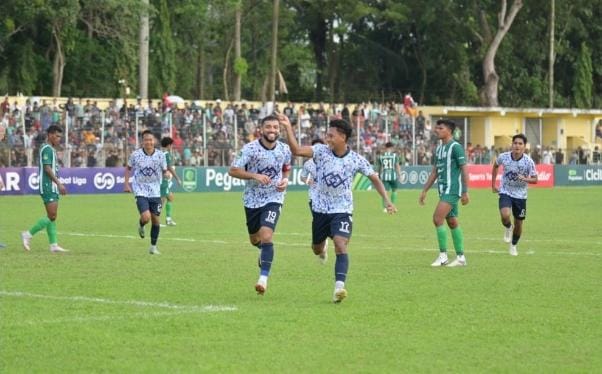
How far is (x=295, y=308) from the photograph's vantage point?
41.7 ft

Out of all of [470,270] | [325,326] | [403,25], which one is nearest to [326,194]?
[325,326]

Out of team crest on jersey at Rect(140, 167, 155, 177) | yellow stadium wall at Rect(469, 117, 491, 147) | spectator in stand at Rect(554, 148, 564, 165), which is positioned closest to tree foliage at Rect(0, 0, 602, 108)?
yellow stadium wall at Rect(469, 117, 491, 147)

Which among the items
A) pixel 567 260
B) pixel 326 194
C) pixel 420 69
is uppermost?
pixel 420 69

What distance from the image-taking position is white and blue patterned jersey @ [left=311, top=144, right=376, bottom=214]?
1363 cm

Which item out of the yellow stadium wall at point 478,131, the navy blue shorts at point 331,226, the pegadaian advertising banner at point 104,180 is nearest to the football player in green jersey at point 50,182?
the navy blue shorts at point 331,226

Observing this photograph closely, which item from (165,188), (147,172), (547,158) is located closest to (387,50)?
(547,158)

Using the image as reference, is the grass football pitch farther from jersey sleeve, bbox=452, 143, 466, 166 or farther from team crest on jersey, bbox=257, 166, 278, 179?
jersey sleeve, bbox=452, 143, 466, 166

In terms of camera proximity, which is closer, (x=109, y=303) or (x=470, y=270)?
(x=109, y=303)

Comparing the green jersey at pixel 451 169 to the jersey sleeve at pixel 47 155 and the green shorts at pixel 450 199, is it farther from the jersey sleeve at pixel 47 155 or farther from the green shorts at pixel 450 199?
the jersey sleeve at pixel 47 155

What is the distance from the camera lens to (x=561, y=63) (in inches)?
3184

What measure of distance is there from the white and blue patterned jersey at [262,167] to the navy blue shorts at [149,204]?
18.6ft

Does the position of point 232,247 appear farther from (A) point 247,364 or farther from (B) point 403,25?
(B) point 403,25

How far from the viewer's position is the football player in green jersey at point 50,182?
19.8 m

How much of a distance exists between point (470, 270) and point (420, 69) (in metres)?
62.5
